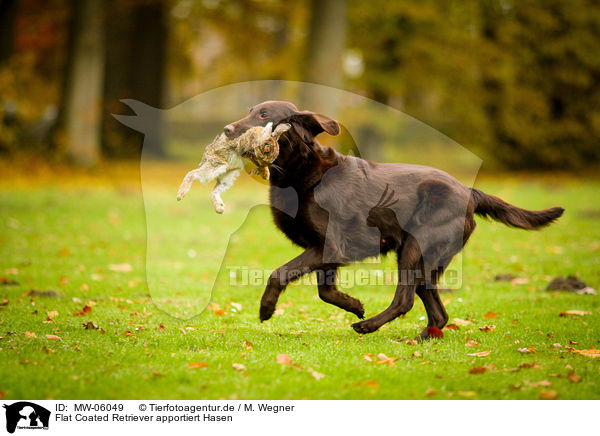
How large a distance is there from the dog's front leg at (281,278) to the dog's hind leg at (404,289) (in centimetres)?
67

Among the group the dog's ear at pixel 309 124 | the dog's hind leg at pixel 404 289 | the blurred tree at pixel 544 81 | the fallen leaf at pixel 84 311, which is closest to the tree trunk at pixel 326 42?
the blurred tree at pixel 544 81

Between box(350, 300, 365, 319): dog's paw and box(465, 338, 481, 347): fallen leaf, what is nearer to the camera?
box(465, 338, 481, 347): fallen leaf

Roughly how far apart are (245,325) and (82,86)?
53.3 feet

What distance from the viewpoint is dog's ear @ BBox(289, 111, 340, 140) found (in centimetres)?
554

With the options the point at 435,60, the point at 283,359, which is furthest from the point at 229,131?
the point at 435,60

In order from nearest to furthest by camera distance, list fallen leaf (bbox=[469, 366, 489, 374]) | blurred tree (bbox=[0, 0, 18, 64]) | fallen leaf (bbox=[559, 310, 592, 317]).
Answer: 1. fallen leaf (bbox=[469, 366, 489, 374])
2. fallen leaf (bbox=[559, 310, 592, 317])
3. blurred tree (bbox=[0, 0, 18, 64])

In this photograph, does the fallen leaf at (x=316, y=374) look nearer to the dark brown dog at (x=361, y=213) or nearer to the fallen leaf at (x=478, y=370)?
the dark brown dog at (x=361, y=213)

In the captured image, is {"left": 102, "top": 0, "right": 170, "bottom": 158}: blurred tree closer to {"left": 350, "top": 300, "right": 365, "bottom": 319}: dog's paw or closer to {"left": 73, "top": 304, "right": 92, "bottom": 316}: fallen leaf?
{"left": 73, "top": 304, "right": 92, "bottom": 316}: fallen leaf

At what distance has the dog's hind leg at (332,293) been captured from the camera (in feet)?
19.0

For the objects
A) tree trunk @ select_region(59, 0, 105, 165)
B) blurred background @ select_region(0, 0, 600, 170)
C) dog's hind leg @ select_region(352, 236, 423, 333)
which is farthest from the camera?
blurred background @ select_region(0, 0, 600, 170)

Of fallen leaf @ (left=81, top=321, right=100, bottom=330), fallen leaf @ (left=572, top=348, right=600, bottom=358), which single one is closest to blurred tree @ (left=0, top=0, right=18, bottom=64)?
fallen leaf @ (left=81, top=321, right=100, bottom=330)

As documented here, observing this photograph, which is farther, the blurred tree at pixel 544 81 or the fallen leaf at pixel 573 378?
the blurred tree at pixel 544 81
